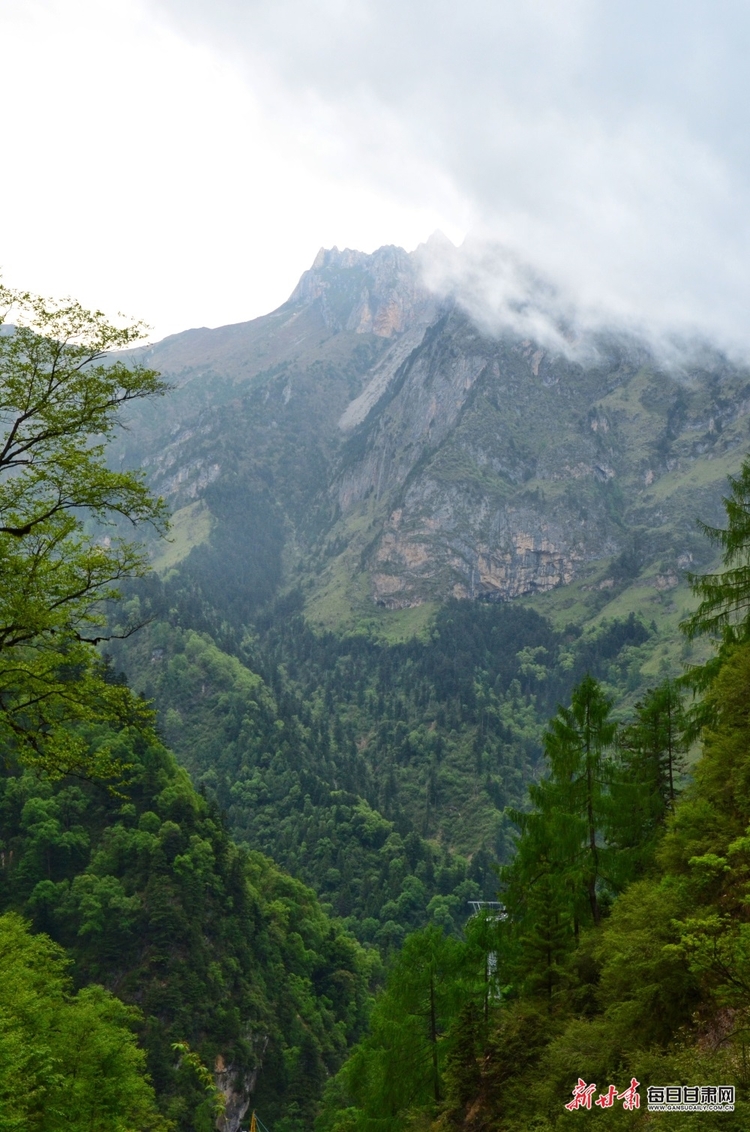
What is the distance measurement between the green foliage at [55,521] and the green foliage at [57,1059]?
852 centimetres

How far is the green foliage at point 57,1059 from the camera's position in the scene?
64.6 ft

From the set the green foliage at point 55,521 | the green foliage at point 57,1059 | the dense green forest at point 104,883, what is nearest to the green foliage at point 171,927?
the dense green forest at point 104,883

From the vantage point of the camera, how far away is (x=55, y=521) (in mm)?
15906

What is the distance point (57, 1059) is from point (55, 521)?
1537cm

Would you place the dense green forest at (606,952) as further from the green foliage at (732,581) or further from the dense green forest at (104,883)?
the dense green forest at (104,883)

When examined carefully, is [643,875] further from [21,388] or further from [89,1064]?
[21,388]

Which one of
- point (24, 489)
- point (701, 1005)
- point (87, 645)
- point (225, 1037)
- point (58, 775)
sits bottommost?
point (225, 1037)

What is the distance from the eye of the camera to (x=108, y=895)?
68688 millimetres

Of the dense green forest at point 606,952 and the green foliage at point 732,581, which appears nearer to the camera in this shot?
the dense green forest at point 606,952

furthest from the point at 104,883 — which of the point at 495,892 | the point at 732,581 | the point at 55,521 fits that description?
the point at 55,521

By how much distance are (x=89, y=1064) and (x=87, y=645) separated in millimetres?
16373

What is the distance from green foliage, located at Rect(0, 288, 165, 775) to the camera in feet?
48.6

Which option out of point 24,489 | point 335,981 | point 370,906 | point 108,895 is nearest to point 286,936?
point 335,981

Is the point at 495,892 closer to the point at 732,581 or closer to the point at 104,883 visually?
the point at 732,581
